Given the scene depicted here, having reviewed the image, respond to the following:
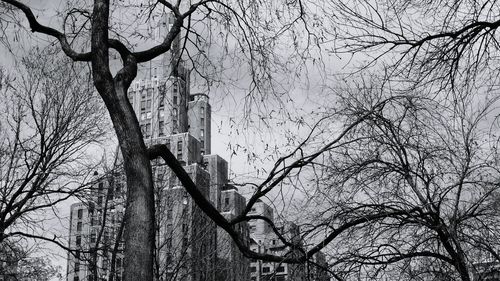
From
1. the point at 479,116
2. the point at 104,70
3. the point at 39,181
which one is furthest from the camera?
the point at 39,181

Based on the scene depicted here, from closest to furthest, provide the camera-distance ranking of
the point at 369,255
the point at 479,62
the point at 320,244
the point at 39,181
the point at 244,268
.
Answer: the point at 320,244, the point at 479,62, the point at 369,255, the point at 39,181, the point at 244,268

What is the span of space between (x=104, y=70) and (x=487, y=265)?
208 inches

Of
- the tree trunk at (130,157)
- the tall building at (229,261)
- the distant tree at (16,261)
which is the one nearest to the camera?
the tree trunk at (130,157)

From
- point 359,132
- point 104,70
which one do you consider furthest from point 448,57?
point 104,70

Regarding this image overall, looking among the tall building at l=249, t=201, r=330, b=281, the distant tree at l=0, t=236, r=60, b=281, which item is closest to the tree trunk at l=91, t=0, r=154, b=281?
the tall building at l=249, t=201, r=330, b=281

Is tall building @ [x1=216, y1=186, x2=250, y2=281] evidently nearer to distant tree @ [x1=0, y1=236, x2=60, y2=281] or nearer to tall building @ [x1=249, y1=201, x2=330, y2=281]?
distant tree @ [x1=0, y1=236, x2=60, y2=281]

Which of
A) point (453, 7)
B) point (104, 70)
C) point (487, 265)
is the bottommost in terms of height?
point (487, 265)

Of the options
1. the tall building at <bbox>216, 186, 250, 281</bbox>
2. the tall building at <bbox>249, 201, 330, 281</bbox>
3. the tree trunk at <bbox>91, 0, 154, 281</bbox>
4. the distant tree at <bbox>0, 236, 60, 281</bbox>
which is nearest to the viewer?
the tree trunk at <bbox>91, 0, 154, 281</bbox>

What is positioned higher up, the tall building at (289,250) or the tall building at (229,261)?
the tall building at (229,261)

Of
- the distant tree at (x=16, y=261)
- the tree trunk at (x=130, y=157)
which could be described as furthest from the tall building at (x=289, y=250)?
the distant tree at (x=16, y=261)

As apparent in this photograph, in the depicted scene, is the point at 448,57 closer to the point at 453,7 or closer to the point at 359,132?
the point at 453,7

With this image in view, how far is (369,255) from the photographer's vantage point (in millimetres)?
6707

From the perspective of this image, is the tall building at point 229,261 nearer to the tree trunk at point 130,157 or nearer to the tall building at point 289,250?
the tall building at point 289,250

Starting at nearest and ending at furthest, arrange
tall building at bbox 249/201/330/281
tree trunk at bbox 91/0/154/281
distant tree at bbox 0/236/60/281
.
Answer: tree trunk at bbox 91/0/154/281 → tall building at bbox 249/201/330/281 → distant tree at bbox 0/236/60/281
